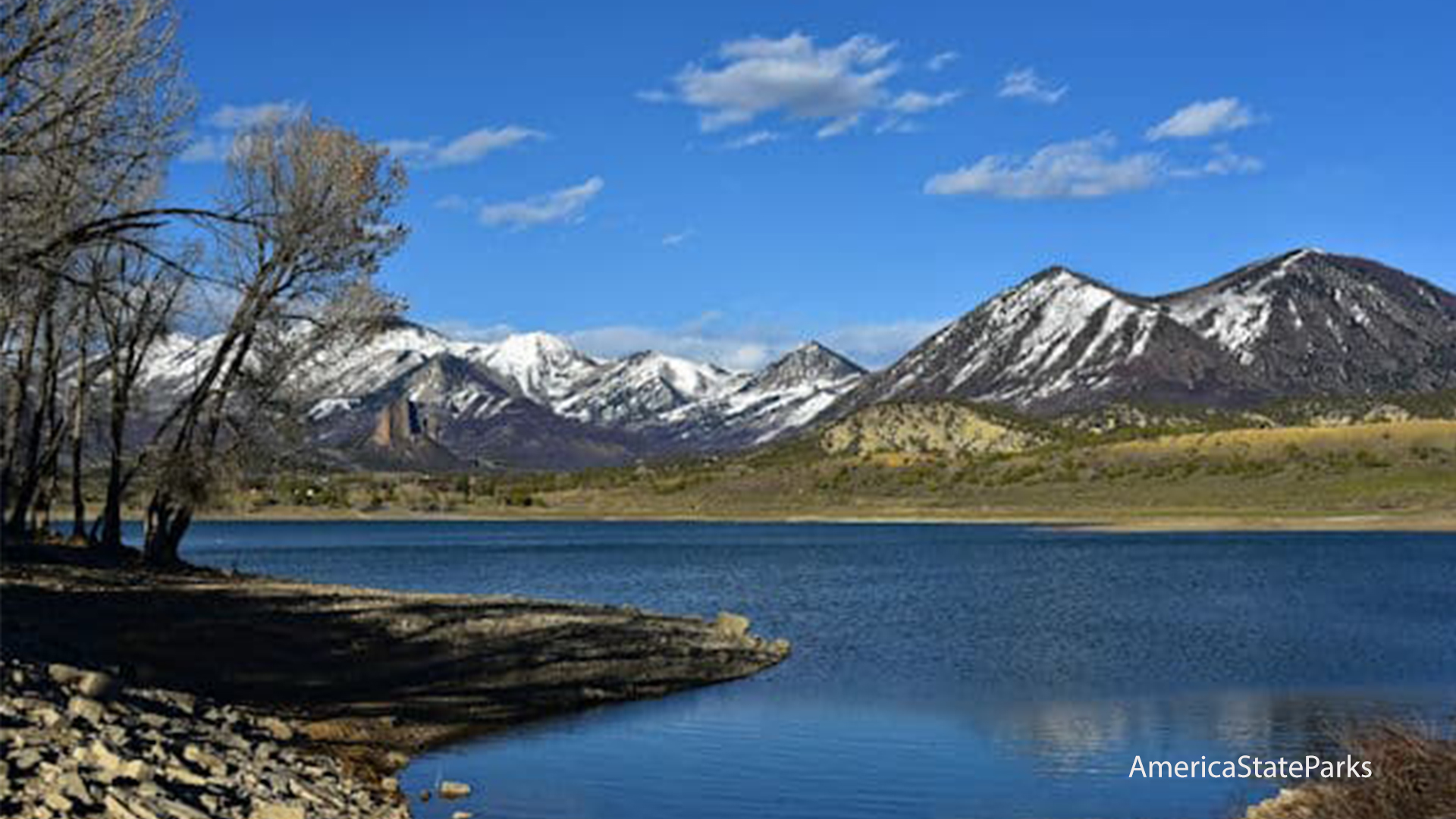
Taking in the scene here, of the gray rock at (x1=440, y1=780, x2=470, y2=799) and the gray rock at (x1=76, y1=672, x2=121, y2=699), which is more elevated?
the gray rock at (x1=76, y1=672, x2=121, y2=699)

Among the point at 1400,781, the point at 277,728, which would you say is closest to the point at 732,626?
the point at 277,728

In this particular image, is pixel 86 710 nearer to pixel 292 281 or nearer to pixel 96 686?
pixel 96 686

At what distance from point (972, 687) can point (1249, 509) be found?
4662 inches

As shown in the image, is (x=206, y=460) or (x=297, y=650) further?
(x=206, y=460)

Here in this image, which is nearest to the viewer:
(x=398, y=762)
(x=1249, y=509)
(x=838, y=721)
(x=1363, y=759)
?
(x=1363, y=759)

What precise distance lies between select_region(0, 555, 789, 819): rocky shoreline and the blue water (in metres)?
1.47

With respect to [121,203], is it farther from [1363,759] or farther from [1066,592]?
[1066,592]

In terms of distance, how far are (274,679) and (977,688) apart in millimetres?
15653

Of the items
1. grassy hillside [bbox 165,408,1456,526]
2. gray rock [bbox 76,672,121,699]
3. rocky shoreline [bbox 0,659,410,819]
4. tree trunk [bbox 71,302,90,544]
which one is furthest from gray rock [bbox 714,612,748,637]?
grassy hillside [bbox 165,408,1456,526]

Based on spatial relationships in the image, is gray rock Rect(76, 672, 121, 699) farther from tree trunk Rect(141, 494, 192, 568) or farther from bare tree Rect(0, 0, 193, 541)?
tree trunk Rect(141, 494, 192, 568)

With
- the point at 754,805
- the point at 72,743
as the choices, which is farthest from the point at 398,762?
the point at 72,743

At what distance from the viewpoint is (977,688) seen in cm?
3531

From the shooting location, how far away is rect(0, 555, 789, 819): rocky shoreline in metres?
17.0

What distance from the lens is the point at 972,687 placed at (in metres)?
35.4
